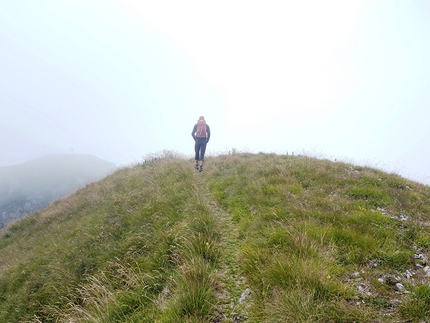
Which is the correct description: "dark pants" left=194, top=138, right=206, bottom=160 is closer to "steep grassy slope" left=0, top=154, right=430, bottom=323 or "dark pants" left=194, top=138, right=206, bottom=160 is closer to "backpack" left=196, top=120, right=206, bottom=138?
"backpack" left=196, top=120, right=206, bottom=138

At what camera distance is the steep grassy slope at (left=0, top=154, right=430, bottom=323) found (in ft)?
11.8

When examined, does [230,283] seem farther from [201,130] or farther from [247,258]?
[201,130]

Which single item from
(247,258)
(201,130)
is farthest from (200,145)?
(247,258)

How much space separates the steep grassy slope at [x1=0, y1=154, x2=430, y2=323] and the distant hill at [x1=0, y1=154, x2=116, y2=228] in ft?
180

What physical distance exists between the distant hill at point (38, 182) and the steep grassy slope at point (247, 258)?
54799 mm

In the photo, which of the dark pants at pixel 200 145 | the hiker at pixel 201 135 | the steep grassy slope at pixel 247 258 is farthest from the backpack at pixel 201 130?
the steep grassy slope at pixel 247 258

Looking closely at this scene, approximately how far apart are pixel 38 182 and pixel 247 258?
4984 inches

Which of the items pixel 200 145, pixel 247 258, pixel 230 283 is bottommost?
pixel 230 283

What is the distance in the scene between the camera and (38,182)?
99562 mm

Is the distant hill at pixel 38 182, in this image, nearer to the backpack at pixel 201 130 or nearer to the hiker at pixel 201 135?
the hiker at pixel 201 135

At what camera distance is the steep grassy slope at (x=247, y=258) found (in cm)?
360

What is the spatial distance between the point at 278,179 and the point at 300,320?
669cm

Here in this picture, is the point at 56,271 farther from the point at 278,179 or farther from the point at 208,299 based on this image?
the point at 278,179

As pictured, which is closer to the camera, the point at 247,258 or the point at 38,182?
the point at 247,258
